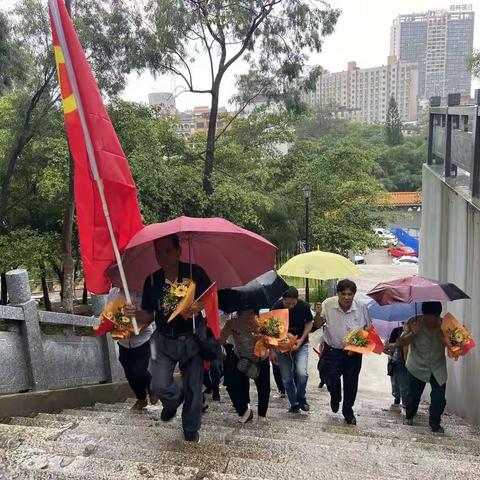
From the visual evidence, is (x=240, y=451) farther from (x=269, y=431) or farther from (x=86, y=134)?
(x=86, y=134)

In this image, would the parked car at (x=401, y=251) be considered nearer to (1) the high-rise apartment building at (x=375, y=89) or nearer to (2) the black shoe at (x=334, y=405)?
(2) the black shoe at (x=334, y=405)

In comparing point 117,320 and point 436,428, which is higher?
point 117,320

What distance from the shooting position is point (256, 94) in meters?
15.5

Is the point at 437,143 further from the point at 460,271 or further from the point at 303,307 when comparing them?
the point at 303,307

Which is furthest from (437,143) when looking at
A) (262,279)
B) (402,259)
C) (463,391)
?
(402,259)

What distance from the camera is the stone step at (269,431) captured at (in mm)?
3797

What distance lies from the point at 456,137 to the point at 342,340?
13.2 ft

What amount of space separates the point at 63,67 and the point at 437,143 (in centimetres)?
753

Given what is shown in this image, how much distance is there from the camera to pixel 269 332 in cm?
450

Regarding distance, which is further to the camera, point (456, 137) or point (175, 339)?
point (456, 137)

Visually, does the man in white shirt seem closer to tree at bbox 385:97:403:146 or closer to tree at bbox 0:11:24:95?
tree at bbox 0:11:24:95

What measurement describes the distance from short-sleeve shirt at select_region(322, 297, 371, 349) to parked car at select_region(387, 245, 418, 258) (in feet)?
108

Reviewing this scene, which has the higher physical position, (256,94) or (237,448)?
(256,94)

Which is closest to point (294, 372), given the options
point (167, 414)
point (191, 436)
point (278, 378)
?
point (278, 378)
